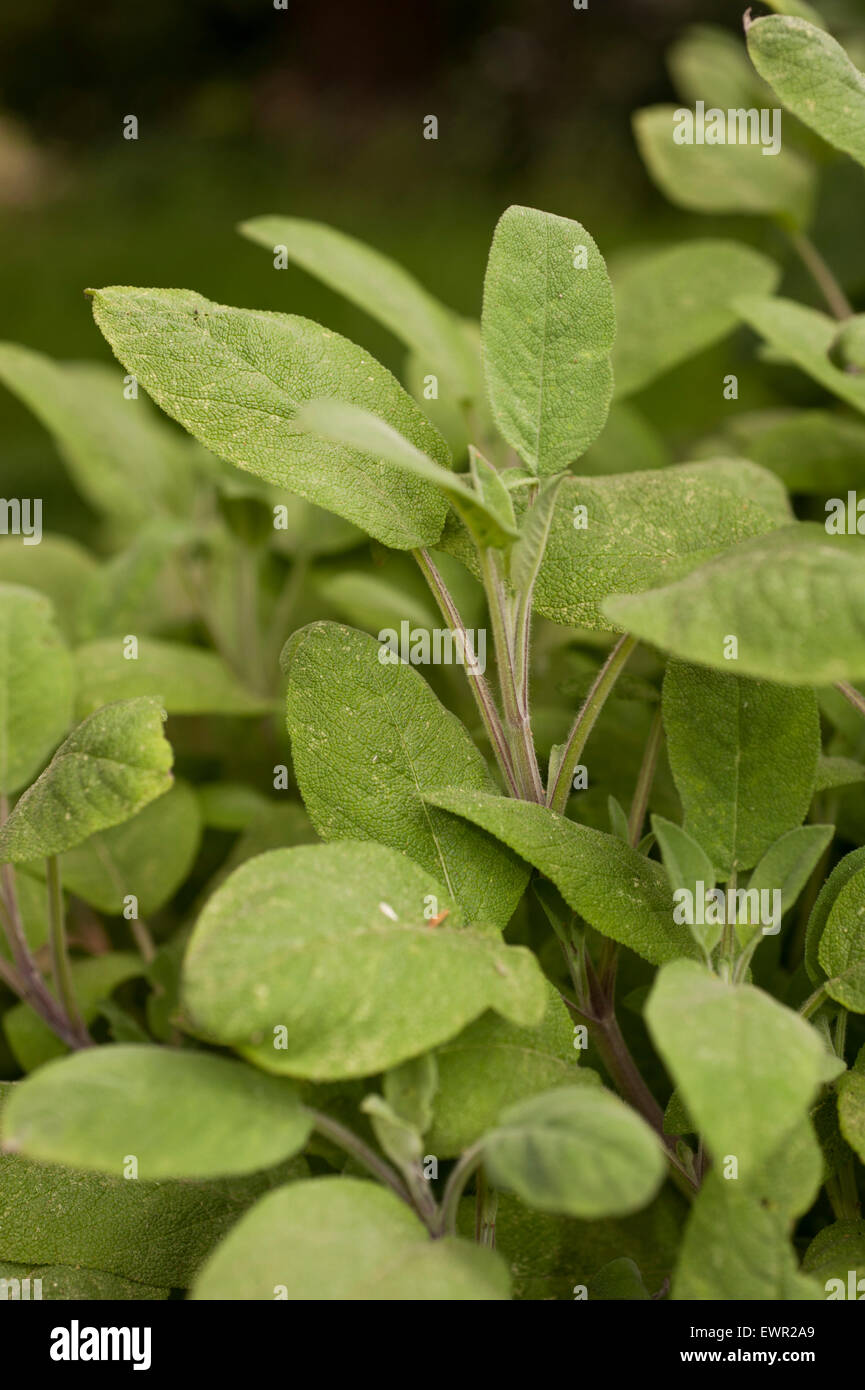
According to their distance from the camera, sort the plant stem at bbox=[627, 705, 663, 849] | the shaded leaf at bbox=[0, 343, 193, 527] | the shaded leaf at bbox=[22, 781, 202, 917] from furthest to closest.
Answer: the shaded leaf at bbox=[0, 343, 193, 527] → the shaded leaf at bbox=[22, 781, 202, 917] → the plant stem at bbox=[627, 705, 663, 849]

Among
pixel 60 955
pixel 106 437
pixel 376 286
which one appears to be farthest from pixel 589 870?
pixel 106 437

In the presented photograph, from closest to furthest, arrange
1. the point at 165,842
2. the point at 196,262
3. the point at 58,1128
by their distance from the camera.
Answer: the point at 58,1128 → the point at 165,842 → the point at 196,262

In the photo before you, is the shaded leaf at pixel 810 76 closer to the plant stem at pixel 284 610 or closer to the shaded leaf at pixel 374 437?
the shaded leaf at pixel 374 437

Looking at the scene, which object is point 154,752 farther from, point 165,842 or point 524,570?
point 165,842

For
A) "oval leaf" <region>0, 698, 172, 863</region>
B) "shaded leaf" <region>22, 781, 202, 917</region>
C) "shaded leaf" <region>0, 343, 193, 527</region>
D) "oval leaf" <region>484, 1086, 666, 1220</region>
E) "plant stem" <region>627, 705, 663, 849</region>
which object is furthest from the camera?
"shaded leaf" <region>0, 343, 193, 527</region>

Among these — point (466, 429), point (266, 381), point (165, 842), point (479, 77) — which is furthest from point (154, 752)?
→ point (479, 77)

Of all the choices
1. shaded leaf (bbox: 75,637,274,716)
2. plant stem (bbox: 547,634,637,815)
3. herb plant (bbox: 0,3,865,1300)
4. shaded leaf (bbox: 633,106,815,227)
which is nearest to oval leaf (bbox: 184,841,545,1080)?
herb plant (bbox: 0,3,865,1300)

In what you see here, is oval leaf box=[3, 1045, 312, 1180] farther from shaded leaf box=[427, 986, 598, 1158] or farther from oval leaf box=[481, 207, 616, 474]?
oval leaf box=[481, 207, 616, 474]
